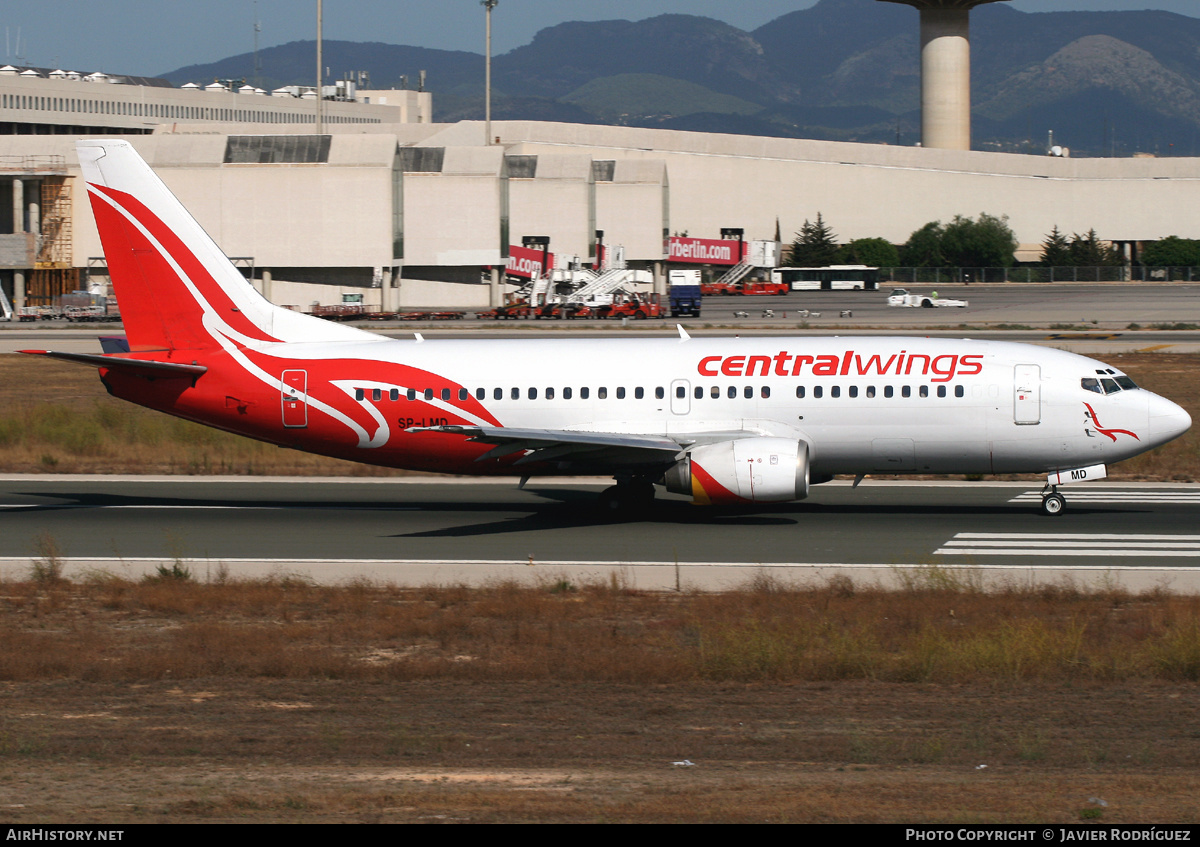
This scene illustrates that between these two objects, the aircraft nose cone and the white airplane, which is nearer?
the aircraft nose cone

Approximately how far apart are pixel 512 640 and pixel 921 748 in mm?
6969

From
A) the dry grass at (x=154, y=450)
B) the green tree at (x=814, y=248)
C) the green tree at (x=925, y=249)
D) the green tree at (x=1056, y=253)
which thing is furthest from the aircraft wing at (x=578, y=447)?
the green tree at (x=1056, y=253)

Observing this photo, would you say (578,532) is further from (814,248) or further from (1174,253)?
(1174,253)

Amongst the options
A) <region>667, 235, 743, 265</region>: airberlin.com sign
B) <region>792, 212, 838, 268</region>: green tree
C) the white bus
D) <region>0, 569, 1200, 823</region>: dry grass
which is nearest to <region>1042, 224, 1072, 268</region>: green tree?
<region>792, 212, 838, 268</region>: green tree

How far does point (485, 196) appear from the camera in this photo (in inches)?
5054

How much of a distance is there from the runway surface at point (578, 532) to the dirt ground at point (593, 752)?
694 centimetres

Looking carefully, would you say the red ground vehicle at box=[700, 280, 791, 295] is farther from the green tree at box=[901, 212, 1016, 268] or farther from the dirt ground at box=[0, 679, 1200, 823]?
the dirt ground at box=[0, 679, 1200, 823]

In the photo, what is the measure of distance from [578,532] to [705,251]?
145813 mm

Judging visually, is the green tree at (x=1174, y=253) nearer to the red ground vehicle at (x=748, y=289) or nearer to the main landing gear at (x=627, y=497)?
the red ground vehicle at (x=748, y=289)

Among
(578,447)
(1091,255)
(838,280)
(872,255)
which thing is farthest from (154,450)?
(1091,255)

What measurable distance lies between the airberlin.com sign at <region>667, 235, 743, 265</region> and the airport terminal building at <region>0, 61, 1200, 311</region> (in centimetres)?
656

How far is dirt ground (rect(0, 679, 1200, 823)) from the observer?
426 inches

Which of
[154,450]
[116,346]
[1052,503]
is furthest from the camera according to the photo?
[154,450]
